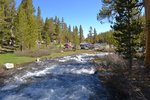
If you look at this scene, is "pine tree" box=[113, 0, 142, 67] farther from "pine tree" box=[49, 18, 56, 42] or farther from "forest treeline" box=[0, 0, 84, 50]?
"pine tree" box=[49, 18, 56, 42]

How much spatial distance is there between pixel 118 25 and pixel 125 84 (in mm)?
7663

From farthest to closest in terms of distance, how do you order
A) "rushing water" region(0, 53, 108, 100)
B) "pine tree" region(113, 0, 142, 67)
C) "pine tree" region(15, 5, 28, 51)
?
"pine tree" region(15, 5, 28, 51) < "pine tree" region(113, 0, 142, 67) < "rushing water" region(0, 53, 108, 100)

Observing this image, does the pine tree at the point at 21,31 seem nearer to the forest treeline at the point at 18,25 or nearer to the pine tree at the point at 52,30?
the forest treeline at the point at 18,25

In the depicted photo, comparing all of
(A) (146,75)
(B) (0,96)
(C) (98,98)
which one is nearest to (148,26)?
(A) (146,75)

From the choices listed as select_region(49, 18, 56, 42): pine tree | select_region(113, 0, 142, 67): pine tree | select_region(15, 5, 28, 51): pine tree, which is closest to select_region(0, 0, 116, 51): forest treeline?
select_region(15, 5, 28, 51): pine tree

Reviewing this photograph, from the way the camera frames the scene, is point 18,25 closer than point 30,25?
Yes

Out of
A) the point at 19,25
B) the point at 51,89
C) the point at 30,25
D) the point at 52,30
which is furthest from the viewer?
the point at 52,30

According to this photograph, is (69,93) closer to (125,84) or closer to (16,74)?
(125,84)

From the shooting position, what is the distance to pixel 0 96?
11.4 metres

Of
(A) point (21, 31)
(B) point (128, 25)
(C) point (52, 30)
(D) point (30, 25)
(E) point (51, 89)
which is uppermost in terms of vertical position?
(C) point (52, 30)

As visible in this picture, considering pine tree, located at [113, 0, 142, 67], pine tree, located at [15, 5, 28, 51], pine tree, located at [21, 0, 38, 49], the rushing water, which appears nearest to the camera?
the rushing water

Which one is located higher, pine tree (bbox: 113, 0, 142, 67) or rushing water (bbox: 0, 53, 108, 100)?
pine tree (bbox: 113, 0, 142, 67)

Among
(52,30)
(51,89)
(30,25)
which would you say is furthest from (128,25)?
(52,30)

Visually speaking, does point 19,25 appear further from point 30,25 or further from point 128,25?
point 128,25
